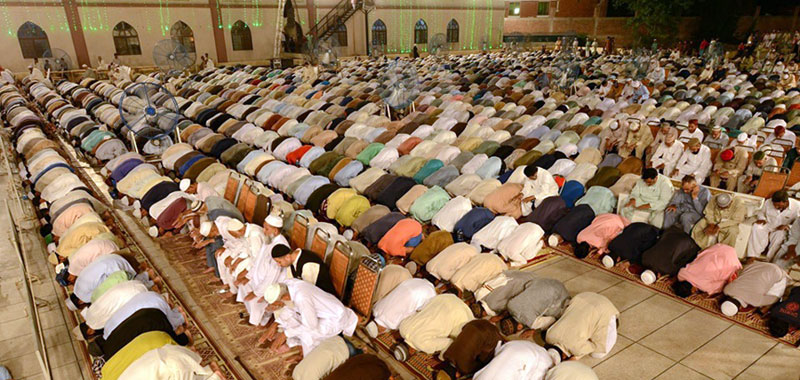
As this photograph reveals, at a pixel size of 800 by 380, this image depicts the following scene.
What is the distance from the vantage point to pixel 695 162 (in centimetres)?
709

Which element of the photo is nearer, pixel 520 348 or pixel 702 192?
pixel 520 348

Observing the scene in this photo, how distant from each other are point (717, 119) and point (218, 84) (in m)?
15.4

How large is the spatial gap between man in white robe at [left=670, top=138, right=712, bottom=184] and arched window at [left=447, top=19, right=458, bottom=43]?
26.8m

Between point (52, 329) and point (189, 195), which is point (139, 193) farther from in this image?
point (52, 329)

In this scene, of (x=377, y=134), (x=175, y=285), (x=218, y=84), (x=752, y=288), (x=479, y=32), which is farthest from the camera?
(x=479, y=32)

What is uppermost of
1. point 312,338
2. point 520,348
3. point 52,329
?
point 520,348

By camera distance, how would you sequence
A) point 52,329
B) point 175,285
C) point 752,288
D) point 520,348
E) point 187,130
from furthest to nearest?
point 187,130, point 175,285, point 52,329, point 752,288, point 520,348

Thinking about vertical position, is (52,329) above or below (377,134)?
below

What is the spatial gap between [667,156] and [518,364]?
5.58 meters

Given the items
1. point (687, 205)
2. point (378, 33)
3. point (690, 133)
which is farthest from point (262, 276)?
point (378, 33)

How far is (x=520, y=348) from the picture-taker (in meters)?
3.29

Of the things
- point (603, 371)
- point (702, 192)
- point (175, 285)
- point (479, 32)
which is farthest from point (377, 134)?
point (479, 32)

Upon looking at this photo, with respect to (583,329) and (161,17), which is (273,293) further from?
(161,17)

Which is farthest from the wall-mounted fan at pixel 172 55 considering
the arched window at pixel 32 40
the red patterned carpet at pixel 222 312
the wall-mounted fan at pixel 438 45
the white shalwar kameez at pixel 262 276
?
the white shalwar kameez at pixel 262 276
